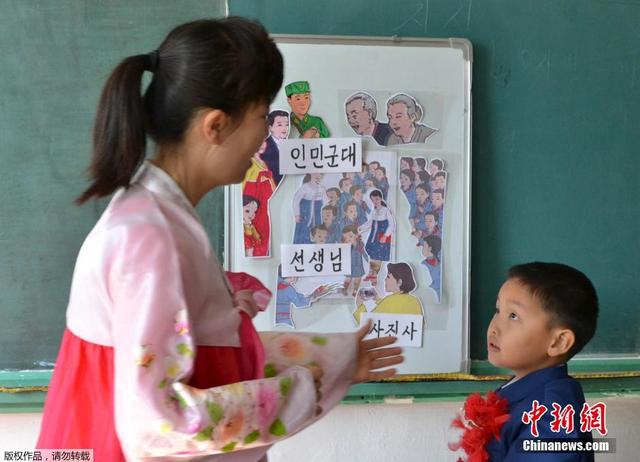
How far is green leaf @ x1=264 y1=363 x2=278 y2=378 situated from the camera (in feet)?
3.39

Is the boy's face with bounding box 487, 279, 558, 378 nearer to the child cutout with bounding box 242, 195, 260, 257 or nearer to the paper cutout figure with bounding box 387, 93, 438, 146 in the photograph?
the paper cutout figure with bounding box 387, 93, 438, 146

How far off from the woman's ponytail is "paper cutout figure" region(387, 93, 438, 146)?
98cm

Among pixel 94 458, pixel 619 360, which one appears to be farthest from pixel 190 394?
pixel 619 360

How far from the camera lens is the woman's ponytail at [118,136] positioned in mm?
930

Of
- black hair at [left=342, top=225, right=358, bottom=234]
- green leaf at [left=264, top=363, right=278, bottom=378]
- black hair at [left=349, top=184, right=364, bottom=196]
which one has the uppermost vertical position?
black hair at [left=349, top=184, right=364, bottom=196]

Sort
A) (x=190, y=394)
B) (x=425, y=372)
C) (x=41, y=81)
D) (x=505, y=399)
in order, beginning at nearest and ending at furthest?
(x=190, y=394) < (x=505, y=399) < (x=41, y=81) < (x=425, y=372)

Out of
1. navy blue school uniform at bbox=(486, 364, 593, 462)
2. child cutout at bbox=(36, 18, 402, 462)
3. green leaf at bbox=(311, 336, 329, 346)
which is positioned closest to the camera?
child cutout at bbox=(36, 18, 402, 462)

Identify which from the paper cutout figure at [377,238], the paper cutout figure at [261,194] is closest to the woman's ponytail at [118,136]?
the paper cutout figure at [261,194]

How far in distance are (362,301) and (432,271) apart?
0.19m

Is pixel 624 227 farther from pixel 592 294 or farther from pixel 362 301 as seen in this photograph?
pixel 362 301

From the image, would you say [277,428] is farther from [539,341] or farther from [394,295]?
[394,295]

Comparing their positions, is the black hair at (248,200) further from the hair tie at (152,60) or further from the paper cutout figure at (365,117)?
the hair tie at (152,60)

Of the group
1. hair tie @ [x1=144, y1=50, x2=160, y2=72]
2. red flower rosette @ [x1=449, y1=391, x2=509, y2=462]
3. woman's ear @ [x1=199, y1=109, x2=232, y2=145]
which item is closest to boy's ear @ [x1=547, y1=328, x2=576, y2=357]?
red flower rosette @ [x1=449, y1=391, x2=509, y2=462]

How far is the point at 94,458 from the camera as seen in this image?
907mm
